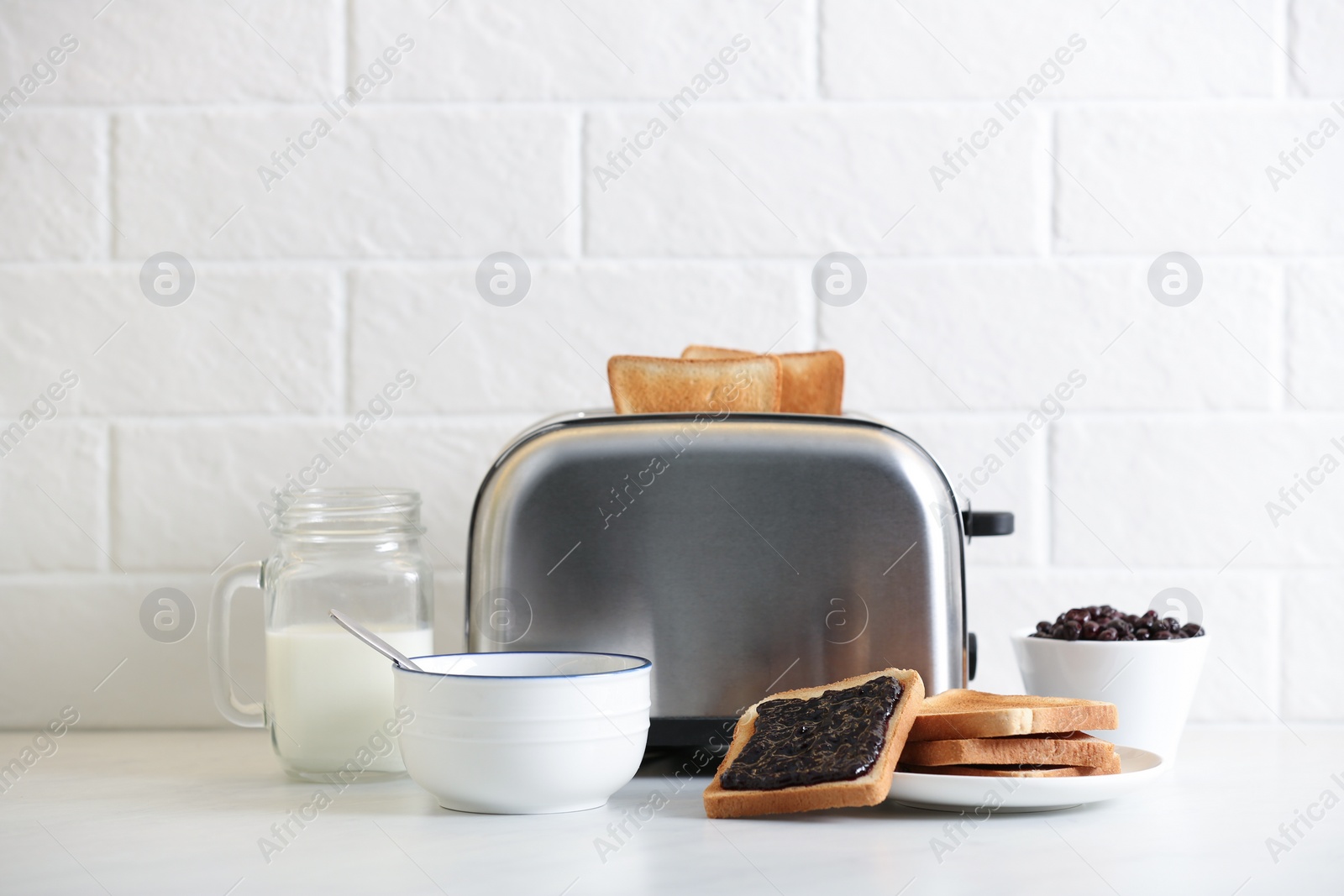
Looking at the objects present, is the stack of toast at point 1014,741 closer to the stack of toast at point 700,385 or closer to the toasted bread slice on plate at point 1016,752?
the toasted bread slice on plate at point 1016,752

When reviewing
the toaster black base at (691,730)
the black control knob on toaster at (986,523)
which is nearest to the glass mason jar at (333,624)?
the toaster black base at (691,730)

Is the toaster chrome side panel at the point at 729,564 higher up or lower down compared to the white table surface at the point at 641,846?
higher up

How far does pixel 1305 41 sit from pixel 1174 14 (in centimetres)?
12

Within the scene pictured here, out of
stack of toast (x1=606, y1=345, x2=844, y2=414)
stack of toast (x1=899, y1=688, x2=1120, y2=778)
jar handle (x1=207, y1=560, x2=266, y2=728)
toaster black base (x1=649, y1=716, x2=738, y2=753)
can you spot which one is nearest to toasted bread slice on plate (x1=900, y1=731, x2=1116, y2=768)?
stack of toast (x1=899, y1=688, x2=1120, y2=778)

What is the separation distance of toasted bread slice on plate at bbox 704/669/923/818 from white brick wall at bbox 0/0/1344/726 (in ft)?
1.21

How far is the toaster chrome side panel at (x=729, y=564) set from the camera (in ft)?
2.43

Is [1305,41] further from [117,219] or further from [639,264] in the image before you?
[117,219]

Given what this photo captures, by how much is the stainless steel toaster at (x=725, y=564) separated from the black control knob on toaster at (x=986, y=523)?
0.14ft

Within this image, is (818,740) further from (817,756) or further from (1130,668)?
(1130,668)

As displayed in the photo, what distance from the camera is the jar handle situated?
827mm

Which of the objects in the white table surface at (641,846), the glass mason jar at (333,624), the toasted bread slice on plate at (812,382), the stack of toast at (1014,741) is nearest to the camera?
the white table surface at (641,846)

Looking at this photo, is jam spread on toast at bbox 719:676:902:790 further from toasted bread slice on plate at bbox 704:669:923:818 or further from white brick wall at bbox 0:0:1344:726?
white brick wall at bbox 0:0:1344:726

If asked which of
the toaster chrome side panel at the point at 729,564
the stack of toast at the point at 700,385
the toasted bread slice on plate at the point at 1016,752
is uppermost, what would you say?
the stack of toast at the point at 700,385

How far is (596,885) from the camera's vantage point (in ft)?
1.78
